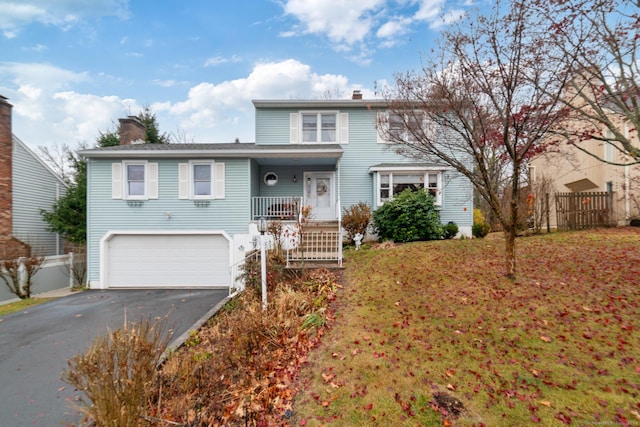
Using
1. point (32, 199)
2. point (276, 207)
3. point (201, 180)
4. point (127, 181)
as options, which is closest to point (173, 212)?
point (201, 180)

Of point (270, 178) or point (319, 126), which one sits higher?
point (319, 126)

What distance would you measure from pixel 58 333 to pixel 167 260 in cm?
487

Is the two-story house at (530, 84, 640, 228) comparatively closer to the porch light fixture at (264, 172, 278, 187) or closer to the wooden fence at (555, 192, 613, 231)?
the wooden fence at (555, 192, 613, 231)

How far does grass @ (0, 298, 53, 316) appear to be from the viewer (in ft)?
30.3

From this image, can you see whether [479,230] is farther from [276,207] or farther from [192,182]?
[192,182]

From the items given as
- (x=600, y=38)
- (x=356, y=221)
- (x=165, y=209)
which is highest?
(x=600, y=38)

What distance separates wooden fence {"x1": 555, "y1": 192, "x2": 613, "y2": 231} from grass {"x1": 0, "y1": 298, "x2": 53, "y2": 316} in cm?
2205

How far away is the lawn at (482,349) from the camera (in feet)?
10.3

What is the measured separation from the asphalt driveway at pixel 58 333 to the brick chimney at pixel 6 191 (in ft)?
15.3

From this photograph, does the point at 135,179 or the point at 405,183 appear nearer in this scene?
the point at 135,179

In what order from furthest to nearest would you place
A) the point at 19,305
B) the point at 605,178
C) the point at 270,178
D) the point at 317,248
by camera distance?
the point at 605,178
the point at 270,178
the point at 19,305
the point at 317,248

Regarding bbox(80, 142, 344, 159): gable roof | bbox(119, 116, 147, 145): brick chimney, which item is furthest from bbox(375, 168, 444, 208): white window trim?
bbox(119, 116, 147, 145): brick chimney

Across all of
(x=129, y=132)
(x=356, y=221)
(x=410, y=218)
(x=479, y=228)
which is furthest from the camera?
(x=129, y=132)

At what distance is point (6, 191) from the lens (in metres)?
12.9
